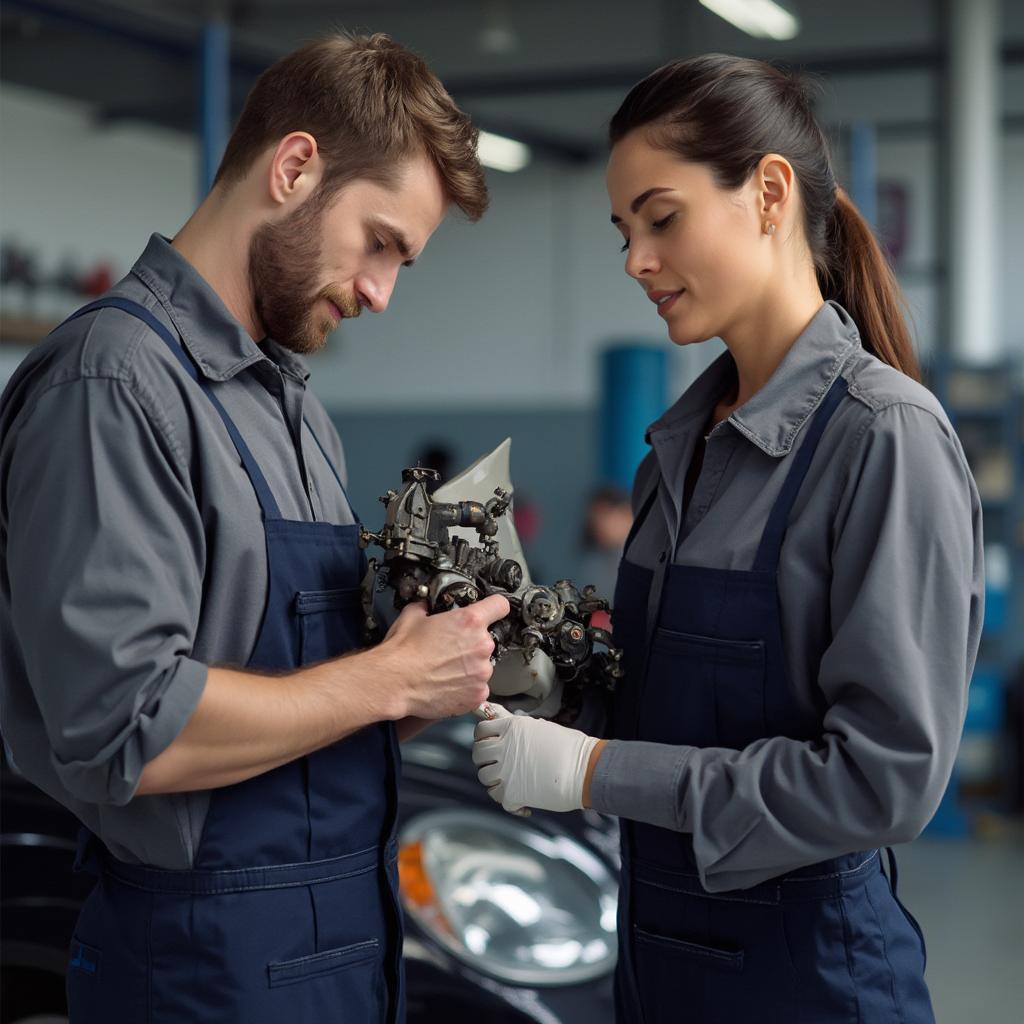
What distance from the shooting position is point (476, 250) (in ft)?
41.9

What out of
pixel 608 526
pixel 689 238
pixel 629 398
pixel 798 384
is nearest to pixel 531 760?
pixel 798 384

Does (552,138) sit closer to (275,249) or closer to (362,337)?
(362,337)

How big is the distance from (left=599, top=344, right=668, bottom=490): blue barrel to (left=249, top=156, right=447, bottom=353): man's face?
544cm

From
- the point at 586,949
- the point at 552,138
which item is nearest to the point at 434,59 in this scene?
the point at 552,138

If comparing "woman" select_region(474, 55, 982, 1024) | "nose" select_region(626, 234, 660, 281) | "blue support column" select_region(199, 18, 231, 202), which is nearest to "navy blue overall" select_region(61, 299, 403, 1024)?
"woman" select_region(474, 55, 982, 1024)

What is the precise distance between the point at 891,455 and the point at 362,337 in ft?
39.9

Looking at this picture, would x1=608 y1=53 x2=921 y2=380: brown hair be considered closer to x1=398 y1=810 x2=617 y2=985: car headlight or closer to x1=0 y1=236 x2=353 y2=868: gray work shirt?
x1=0 y1=236 x2=353 y2=868: gray work shirt

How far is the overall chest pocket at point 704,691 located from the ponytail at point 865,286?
45 centimetres

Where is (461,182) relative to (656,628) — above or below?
above

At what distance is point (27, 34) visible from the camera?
10688 millimetres

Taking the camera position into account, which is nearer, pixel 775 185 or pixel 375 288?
pixel 775 185

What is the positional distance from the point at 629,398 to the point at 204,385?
5.79 meters

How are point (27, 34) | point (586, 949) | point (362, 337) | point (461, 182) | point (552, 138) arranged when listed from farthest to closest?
1. point (362, 337)
2. point (552, 138)
3. point (27, 34)
4. point (586, 949)
5. point (461, 182)

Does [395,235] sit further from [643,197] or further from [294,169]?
[643,197]
